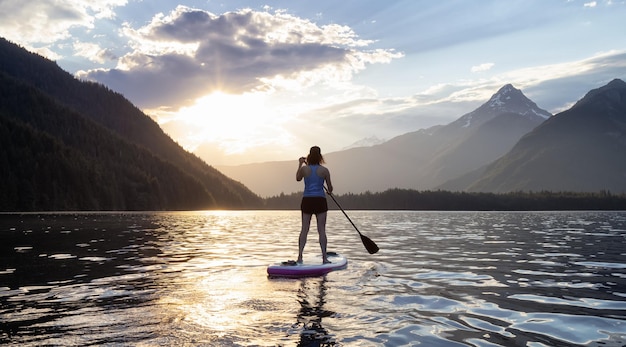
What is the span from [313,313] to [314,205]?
7382 millimetres

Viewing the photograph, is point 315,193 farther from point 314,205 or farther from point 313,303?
point 313,303

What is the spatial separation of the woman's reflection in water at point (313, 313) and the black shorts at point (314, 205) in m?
3.09

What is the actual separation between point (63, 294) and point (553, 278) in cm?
1446

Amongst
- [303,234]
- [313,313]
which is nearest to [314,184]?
[303,234]

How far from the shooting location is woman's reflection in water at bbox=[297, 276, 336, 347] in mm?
7652

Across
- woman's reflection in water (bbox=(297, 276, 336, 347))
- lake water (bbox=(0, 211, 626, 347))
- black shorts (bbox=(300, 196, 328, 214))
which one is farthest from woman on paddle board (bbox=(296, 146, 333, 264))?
woman's reflection in water (bbox=(297, 276, 336, 347))

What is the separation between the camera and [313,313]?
9695mm

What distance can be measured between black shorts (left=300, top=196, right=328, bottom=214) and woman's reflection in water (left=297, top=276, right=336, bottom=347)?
3.09m

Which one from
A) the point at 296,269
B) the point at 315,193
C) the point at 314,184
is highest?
the point at 314,184

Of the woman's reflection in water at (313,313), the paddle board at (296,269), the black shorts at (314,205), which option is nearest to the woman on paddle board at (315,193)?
the black shorts at (314,205)

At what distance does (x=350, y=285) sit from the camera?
43.7 feet

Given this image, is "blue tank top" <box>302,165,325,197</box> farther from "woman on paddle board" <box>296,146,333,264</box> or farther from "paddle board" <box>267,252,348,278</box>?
"paddle board" <box>267,252,348,278</box>

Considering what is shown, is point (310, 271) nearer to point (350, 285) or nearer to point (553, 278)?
point (350, 285)

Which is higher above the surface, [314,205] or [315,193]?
[315,193]
